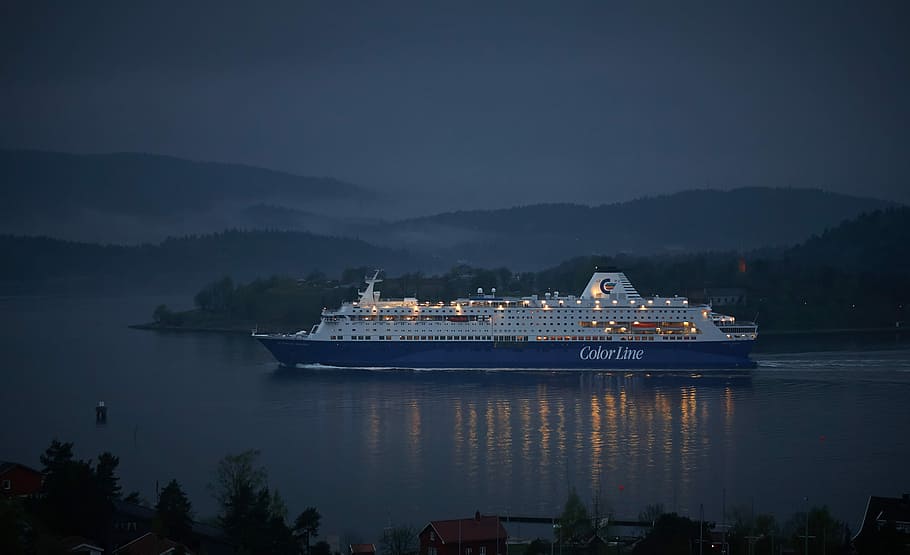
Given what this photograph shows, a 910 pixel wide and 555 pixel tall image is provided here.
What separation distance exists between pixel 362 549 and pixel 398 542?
16.2 inches

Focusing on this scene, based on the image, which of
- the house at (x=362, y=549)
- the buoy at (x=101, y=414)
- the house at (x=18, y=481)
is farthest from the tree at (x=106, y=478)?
the buoy at (x=101, y=414)

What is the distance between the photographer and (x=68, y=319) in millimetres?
49344

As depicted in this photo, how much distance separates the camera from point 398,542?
418 inches

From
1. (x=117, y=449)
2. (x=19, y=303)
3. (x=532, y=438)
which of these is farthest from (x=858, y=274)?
(x=19, y=303)

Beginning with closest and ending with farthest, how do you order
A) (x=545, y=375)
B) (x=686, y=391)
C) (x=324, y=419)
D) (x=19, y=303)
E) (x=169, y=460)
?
(x=169, y=460)
(x=324, y=419)
(x=686, y=391)
(x=545, y=375)
(x=19, y=303)

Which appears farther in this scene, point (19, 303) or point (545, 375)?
point (19, 303)

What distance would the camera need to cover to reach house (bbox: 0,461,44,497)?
36.9ft

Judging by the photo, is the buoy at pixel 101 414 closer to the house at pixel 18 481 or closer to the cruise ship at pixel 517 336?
the cruise ship at pixel 517 336

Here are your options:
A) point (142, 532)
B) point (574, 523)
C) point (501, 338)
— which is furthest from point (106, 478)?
point (501, 338)

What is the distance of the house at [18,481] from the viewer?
11.2 metres

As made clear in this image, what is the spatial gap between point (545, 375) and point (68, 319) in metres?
31.5

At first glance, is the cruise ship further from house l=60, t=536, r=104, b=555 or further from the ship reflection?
house l=60, t=536, r=104, b=555

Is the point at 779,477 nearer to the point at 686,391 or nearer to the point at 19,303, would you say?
the point at 686,391

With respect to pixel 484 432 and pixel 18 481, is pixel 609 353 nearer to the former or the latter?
pixel 484 432
